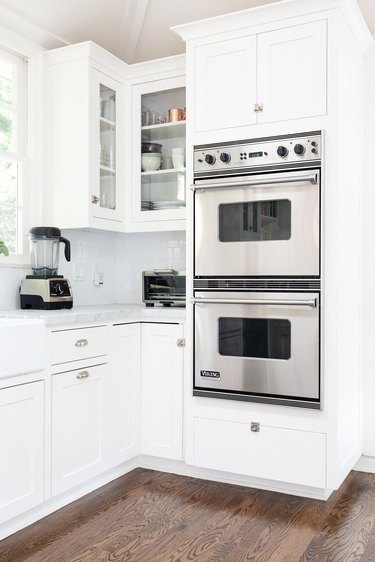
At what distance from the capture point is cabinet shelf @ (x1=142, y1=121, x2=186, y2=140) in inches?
134

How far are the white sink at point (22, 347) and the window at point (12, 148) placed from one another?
34.3 inches

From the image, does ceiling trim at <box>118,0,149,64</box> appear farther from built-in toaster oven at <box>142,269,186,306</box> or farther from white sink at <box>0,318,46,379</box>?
white sink at <box>0,318,46,379</box>

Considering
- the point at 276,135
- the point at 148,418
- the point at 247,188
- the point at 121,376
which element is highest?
the point at 276,135

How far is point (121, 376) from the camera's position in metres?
3.07

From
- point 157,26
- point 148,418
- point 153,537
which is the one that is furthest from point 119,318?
point 157,26

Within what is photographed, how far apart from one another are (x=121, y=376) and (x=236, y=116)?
4.86ft

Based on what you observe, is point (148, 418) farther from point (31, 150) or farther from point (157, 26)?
point (157, 26)

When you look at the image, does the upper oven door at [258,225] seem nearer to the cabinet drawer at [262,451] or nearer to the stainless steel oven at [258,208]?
the stainless steel oven at [258,208]

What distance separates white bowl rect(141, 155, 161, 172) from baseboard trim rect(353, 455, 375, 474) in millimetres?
2073

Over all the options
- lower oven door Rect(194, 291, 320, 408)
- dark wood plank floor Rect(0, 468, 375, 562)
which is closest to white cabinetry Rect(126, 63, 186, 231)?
lower oven door Rect(194, 291, 320, 408)

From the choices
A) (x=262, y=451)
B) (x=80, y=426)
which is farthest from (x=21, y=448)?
(x=262, y=451)

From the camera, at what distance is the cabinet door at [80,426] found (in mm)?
2617

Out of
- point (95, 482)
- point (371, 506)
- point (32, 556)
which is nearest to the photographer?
point (32, 556)

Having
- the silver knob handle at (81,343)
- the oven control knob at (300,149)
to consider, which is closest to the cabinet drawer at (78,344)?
the silver knob handle at (81,343)
